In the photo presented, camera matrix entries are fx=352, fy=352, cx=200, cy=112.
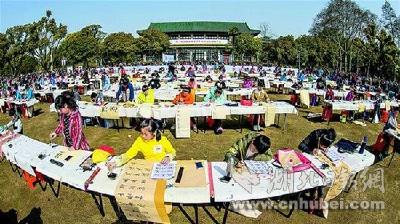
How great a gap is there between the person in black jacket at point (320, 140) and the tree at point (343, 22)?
4132 centimetres

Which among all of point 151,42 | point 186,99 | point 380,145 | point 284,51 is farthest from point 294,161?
point 151,42

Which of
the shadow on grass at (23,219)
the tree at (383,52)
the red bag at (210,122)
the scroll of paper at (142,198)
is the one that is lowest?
the shadow on grass at (23,219)

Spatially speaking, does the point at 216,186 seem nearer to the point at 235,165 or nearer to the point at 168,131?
the point at 235,165

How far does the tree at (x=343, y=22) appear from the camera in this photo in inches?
1747

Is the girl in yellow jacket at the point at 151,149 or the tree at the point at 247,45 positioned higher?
the tree at the point at 247,45

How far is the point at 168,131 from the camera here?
12.2m

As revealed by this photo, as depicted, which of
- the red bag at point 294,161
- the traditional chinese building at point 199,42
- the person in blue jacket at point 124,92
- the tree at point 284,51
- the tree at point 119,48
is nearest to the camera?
the red bag at point 294,161

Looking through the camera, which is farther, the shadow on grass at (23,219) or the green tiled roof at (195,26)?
the green tiled roof at (195,26)

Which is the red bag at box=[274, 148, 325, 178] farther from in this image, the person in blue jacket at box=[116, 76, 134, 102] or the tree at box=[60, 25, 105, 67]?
the tree at box=[60, 25, 105, 67]

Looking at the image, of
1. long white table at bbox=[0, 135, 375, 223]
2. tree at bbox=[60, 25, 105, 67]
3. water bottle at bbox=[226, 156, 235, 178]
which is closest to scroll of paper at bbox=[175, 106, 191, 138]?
long white table at bbox=[0, 135, 375, 223]

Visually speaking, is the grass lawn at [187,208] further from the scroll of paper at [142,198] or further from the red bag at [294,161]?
the scroll of paper at [142,198]

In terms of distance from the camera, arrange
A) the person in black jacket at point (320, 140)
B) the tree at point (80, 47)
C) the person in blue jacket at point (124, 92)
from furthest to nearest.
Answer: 1. the tree at point (80, 47)
2. the person in blue jacket at point (124, 92)
3. the person in black jacket at point (320, 140)

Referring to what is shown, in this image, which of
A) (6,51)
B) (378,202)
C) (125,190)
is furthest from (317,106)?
(6,51)

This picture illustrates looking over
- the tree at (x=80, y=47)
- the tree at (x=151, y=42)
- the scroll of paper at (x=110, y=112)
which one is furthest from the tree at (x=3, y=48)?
the scroll of paper at (x=110, y=112)
